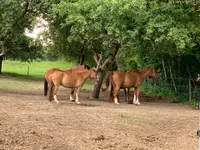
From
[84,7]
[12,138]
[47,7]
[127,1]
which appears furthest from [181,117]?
[47,7]

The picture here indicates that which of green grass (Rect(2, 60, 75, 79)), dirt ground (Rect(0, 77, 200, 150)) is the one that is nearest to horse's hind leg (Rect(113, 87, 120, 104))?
dirt ground (Rect(0, 77, 200, 150))

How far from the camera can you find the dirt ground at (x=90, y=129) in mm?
7996

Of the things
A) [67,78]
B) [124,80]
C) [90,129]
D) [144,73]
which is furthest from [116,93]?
[90,129]

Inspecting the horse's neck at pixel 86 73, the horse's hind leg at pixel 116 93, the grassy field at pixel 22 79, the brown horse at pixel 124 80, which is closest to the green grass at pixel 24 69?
the grassy field at pixel 22 79

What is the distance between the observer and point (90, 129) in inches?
377

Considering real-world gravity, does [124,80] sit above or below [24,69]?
below

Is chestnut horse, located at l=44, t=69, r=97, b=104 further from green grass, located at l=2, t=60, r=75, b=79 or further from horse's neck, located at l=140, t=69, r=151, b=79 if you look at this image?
green grass, located at l=2, t=60, r=75, b=79

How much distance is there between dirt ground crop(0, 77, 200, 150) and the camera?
26.2 ft

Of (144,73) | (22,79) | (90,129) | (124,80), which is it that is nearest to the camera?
(90,129)

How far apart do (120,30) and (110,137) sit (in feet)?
21.2

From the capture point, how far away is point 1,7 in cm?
1712

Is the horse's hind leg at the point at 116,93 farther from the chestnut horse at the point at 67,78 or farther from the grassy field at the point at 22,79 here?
the grassy field at the point at 22,79

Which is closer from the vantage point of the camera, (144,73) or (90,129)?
(90,129)

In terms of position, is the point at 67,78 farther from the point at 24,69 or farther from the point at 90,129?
the point at 24,69
